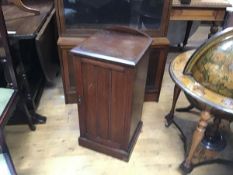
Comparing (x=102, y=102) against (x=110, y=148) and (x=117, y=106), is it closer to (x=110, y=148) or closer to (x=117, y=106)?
(x=117, y=106)

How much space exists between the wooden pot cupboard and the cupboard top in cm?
27

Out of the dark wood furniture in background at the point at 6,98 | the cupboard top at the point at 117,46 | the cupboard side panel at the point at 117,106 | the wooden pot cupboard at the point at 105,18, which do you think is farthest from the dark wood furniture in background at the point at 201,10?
the dark wood furniture in background at the point at 6,98

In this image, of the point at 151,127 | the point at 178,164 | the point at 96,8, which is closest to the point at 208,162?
the point at 178,164

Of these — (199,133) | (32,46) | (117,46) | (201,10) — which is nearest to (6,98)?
(117,46)

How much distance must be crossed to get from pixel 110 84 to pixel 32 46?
1.11 metres

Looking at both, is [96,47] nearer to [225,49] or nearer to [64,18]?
[64,18]

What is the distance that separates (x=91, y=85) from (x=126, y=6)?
0.74 meters

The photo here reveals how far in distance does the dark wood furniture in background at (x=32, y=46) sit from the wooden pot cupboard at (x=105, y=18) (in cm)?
19

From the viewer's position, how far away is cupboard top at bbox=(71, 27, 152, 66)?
135cm

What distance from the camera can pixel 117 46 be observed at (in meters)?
1.47

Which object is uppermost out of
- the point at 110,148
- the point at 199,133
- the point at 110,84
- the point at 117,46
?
the point at 117,46

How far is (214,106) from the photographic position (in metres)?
1.20

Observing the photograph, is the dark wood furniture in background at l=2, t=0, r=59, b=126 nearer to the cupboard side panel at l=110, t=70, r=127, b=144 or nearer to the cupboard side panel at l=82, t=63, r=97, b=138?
the cupboard side panel at l=82, t=63, r=97, b=138

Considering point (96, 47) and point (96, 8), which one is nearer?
point (96, 47)
